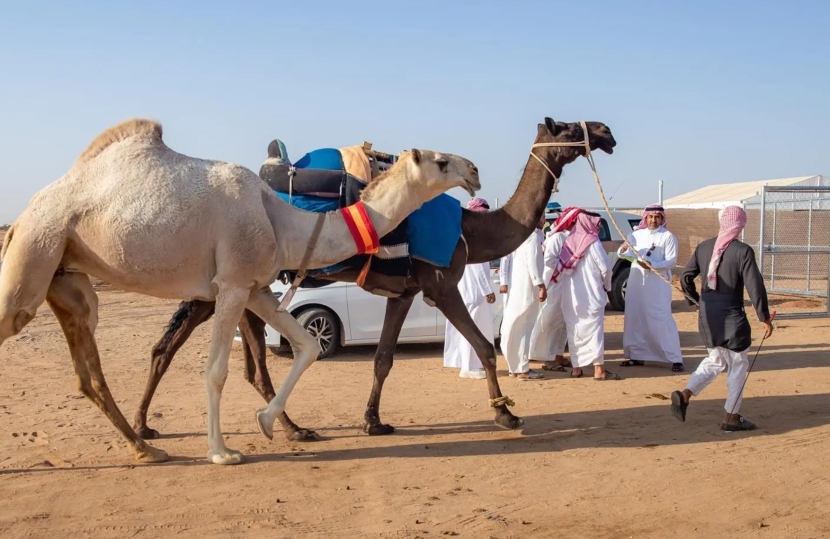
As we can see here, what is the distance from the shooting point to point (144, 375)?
33.8 feet

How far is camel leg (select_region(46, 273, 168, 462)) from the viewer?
6.14 metres

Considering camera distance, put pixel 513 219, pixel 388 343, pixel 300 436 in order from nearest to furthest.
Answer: pixel 300 436 → pixel 388 343 → pixel 513 219

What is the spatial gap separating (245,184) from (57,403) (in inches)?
153

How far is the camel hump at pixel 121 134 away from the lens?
5.97m

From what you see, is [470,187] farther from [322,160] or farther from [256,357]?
[256,357]

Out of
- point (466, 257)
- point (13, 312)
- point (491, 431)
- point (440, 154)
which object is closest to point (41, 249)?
point (13, 312)

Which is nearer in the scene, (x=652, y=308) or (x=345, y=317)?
(x=652, y=308)

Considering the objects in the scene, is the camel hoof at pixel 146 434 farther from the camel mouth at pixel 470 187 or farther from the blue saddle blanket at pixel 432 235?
the camel mouth at pixel 470 187

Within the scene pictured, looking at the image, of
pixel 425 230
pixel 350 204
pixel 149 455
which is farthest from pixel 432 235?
pixel 149 455

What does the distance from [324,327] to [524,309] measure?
9.99ft

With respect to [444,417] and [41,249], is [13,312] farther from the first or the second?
[444,417]

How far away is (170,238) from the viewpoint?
18.7 ft

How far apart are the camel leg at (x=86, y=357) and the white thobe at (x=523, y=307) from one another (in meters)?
5.21

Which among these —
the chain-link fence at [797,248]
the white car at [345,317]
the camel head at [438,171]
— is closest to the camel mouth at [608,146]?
the camel head at [438,171]
